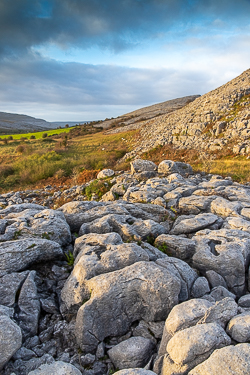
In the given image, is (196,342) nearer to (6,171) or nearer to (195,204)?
(195,204)

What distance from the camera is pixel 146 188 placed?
1507cm

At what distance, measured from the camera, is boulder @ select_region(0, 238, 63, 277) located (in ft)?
22.1

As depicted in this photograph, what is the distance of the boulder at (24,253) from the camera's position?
22.1 ft

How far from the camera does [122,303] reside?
18.8 ft

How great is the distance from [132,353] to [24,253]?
4473 mm

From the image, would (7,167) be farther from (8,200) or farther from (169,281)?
(169,281)

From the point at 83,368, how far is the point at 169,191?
11234mm

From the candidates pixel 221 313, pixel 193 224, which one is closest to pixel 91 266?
pixel 221 313

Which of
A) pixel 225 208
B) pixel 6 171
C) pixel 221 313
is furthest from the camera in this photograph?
pixel 6 171

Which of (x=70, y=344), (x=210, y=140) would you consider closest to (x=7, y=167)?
(x=70, y=344)

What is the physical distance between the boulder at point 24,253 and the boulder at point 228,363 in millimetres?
5618

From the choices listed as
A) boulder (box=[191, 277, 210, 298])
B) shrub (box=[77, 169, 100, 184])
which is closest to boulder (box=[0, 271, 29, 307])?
boulder (box=[191, 277, 210, 298])

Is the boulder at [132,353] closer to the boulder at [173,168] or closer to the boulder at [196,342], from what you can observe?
the boulder at [196,342]

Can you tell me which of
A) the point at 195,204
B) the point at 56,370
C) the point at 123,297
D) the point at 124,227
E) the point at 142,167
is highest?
the point at 142,167
